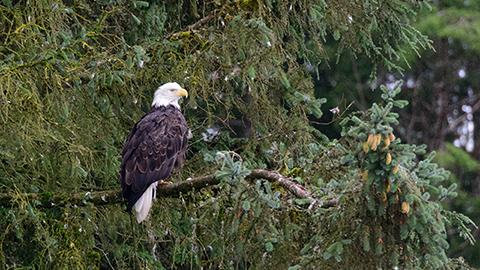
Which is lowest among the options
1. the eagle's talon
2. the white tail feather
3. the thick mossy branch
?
the eagle's talon

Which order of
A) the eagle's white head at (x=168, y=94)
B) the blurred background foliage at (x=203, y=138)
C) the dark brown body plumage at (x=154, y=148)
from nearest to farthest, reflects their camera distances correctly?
the blurred background foliage at (x=203, y=138), the dark brown body plumage at (x=154, y=148), the eagle's white head at (x=168, y=94)

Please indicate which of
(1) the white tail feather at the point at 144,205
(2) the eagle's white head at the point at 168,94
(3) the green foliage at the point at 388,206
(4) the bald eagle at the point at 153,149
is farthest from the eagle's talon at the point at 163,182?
(3) the green foliage at the point at 388,206

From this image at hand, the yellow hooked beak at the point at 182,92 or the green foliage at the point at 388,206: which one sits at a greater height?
the green foliage at the point at 388,206

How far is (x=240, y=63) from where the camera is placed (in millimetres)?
7469

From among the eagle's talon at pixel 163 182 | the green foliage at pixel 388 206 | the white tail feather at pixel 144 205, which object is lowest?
the eagle's talon at pixel 163 182

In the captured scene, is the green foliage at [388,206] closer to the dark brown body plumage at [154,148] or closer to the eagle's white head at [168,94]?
the dark brown body plumage at [154,148]

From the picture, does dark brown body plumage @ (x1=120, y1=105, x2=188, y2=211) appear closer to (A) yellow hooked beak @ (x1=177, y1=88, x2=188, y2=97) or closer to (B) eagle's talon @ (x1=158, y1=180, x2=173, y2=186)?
(B) eagle's talon @ (x1=158, y1=180, x2=173, y2=186)

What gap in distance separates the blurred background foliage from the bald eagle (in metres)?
0.10

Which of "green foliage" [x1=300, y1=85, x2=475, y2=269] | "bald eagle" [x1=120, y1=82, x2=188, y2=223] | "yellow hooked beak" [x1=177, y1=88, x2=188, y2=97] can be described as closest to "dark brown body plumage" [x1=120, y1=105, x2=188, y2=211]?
"bald eagle" [x1=120, y1=82, x2=188, y2=223]

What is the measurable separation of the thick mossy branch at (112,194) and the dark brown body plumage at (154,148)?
0.11 meters

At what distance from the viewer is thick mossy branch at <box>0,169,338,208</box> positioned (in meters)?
6.23

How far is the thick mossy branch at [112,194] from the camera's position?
623 centimetres

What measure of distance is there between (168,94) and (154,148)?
34 cm

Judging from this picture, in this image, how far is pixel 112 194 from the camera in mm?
7266
